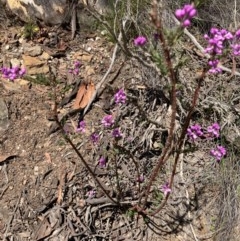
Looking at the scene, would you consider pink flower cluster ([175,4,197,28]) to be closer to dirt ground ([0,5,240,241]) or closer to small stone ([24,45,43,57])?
dirt ground ([0,5,240,241])

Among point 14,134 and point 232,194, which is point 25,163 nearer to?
point 14,134

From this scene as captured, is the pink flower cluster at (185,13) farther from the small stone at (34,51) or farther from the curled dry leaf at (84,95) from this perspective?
the small stone at (34,51)

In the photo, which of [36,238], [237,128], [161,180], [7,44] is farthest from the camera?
[7,44]

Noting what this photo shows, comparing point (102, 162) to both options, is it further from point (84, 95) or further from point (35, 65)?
point (35, 65)

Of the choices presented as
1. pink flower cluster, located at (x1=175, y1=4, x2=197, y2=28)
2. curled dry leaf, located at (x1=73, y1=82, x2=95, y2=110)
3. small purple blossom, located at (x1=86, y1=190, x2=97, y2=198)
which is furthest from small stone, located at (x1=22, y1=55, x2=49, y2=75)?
pink flower cluster, located at (x1=175, y1=4, x2=197, y2=28)

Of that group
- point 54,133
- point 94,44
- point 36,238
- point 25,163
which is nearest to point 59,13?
point 94,44

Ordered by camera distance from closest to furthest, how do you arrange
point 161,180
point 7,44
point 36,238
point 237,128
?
point 36,238 < point 161,180 < point 237,128 < point 7,44
